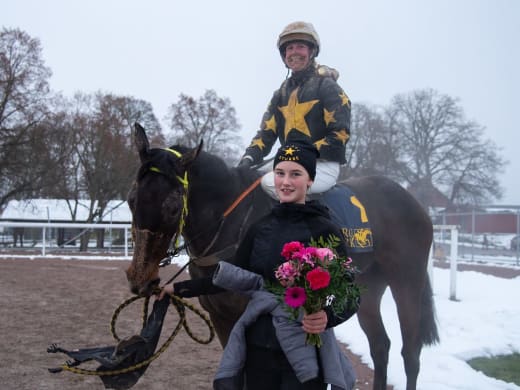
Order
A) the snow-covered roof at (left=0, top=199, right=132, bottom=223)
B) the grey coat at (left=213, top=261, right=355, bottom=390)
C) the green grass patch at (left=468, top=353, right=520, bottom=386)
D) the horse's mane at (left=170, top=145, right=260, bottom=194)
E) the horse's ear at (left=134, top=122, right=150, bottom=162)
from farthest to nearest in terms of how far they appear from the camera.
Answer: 1. the snow-covered roof at (left=0, top=199, right=132, bottom=223)
2. the green grass patch at (left=468, top=353, right=520, bottom=386)
3. the horse's mane at (left=170, top=145, right=260, bottom=194)
4. the horse's ear at (left=134, top=122, right=150, bottom=162)
5. the grey coat at (left=213, top=261, right=355, bottom=390)

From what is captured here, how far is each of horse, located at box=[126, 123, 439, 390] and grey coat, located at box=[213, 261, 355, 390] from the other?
0.33m

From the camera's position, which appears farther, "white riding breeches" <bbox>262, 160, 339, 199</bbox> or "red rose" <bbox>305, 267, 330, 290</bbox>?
"white riding breeches" <bbox>262, 160, 339, 199</bbox>

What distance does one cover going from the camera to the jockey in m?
3.45

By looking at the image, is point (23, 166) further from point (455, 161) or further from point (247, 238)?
point (455, 161)

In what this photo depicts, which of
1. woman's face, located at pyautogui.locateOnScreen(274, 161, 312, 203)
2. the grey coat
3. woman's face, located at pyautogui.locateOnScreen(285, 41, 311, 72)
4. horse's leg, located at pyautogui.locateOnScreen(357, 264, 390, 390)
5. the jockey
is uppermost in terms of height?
woman's face, located at pyautogui.locateOnScreen(285, 41, 311, 72)

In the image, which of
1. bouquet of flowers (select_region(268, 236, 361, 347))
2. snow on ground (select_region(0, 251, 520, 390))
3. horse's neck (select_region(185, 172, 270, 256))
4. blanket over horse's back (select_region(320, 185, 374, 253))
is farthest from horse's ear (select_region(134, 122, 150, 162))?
snow on ground (select_region(0, 251, 520, 390))

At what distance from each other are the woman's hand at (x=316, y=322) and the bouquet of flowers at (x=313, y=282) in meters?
0.02

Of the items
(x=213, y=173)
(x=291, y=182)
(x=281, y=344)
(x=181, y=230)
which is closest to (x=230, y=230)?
(x=213, y=173)

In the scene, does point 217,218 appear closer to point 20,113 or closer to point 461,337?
point 461,337

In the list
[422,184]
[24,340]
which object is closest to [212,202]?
A: [24,340]

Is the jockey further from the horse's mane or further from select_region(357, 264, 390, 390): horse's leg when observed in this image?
select_region(357, 264, 390, 390): horse's leg

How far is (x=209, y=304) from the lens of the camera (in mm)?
2900

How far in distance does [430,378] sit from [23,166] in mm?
21229

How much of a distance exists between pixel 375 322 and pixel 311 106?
217 cm
